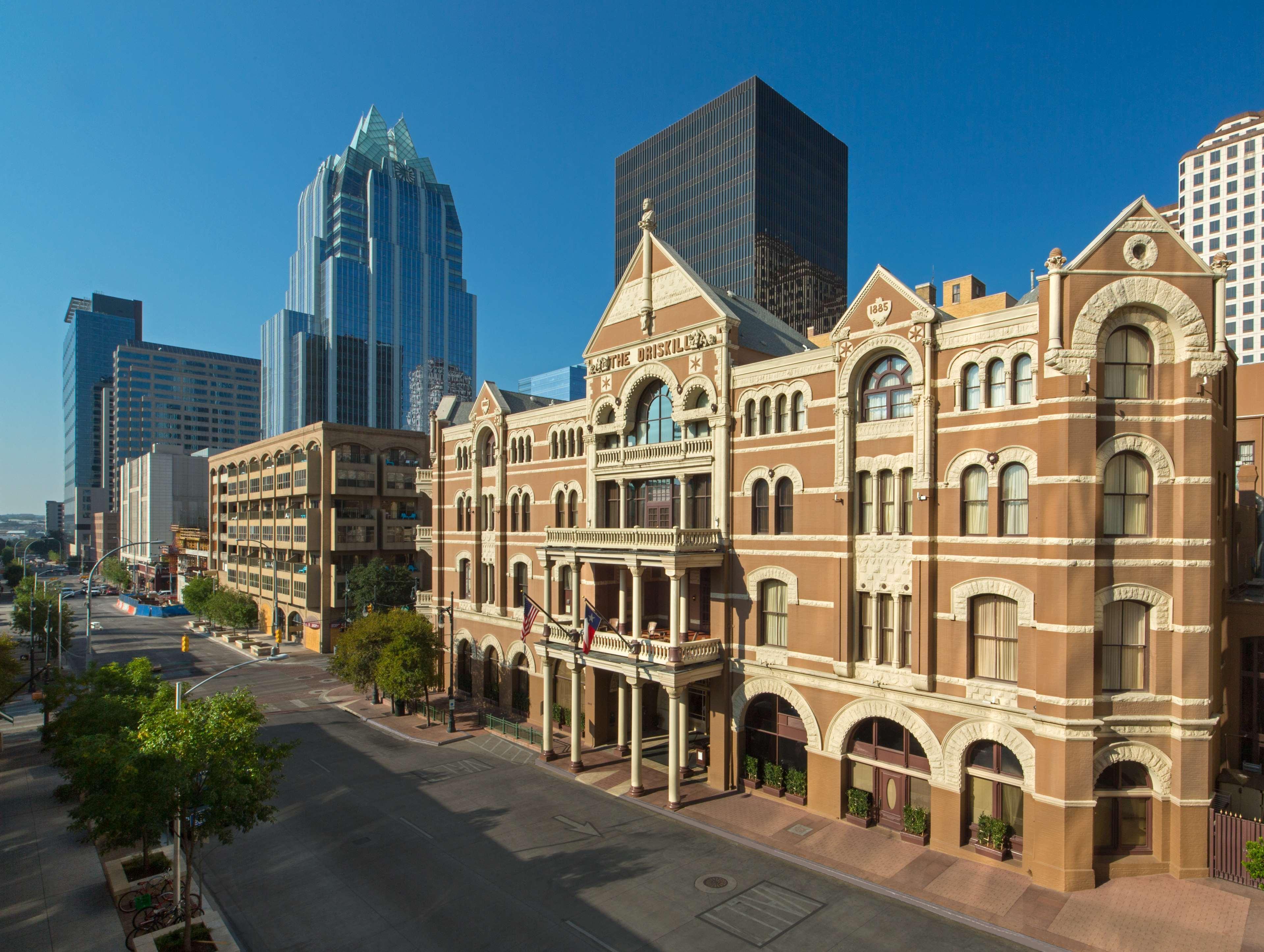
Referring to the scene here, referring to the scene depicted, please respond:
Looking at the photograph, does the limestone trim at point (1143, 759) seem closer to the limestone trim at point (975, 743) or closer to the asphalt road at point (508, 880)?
the limestone trim at point (975, 743)

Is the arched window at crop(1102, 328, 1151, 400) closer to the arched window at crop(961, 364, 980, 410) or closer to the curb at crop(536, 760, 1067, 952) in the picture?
the arched window at crop(961, 364, 980, 410)

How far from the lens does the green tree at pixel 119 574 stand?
117500 millimetres

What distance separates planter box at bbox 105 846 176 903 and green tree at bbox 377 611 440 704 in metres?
13.8

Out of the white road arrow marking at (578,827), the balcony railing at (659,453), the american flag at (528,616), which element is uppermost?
the balcony railing at (659,453)

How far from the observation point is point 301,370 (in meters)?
193

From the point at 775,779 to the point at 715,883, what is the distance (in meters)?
7.24

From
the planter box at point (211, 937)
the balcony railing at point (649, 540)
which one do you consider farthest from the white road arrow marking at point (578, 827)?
the planter box at point (211, 937)

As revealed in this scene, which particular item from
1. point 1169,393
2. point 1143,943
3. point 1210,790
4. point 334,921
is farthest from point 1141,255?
point 334,921

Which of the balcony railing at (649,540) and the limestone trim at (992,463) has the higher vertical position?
the limestone trim at (992,463)

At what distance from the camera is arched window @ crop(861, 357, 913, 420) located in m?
24.8

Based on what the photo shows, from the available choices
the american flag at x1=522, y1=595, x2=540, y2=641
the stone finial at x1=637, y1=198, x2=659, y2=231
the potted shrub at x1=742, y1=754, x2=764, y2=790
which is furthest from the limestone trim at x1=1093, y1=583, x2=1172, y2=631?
the stone finial at x1=637, y1=198, x2=659, y2=231

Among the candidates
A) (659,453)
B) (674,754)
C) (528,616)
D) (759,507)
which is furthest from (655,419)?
(674,754)

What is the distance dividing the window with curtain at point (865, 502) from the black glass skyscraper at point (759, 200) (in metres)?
91.2

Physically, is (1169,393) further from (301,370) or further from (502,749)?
(301,370)
